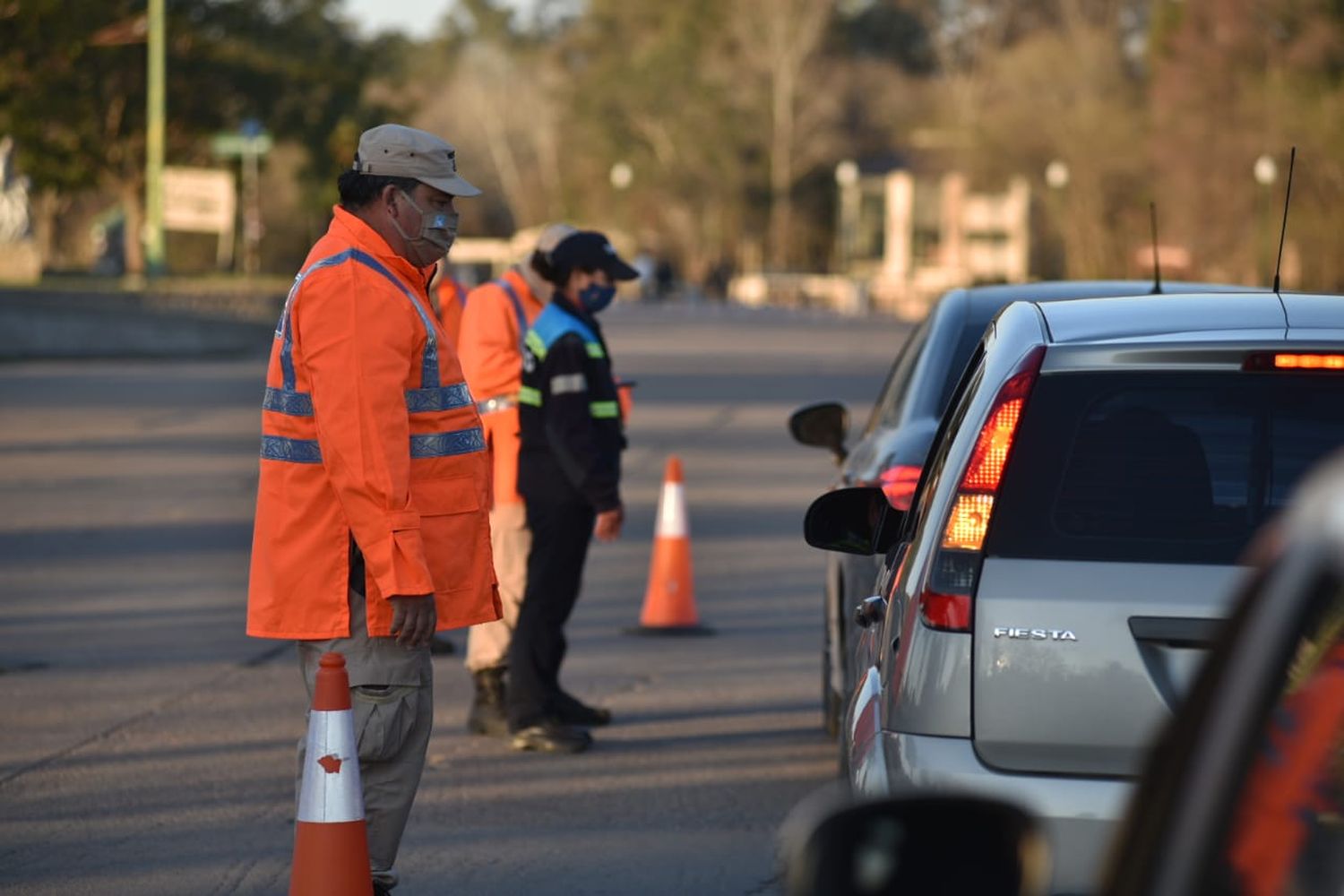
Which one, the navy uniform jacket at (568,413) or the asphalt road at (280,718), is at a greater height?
the navy uniform jacket at (568,413)

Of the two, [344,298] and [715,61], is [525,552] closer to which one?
[344,298]

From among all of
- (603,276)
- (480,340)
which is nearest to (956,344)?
(603,276)

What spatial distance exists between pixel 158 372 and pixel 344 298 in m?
28.6

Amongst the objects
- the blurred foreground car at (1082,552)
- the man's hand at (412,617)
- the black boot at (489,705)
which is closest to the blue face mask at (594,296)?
the black boot at (489,705)

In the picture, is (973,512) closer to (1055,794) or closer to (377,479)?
(1055,794)

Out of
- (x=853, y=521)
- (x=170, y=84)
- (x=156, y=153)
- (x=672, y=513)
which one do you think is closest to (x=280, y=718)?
(x=672, y=513)

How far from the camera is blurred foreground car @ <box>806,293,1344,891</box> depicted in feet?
12.9

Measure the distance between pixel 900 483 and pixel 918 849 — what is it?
462 cm

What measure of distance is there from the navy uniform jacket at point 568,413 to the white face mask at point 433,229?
8.60ft

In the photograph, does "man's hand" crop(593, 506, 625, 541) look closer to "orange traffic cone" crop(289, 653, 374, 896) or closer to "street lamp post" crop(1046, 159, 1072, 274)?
"orange traffic cone" crop(289, 653, 374, 896)

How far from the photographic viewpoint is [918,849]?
7.52ft

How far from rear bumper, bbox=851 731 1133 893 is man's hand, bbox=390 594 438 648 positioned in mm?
1296

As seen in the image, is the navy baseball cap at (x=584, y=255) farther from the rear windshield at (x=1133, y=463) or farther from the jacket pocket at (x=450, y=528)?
the rear windshield at (x=1133, y=463)

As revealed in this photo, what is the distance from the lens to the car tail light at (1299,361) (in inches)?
160
